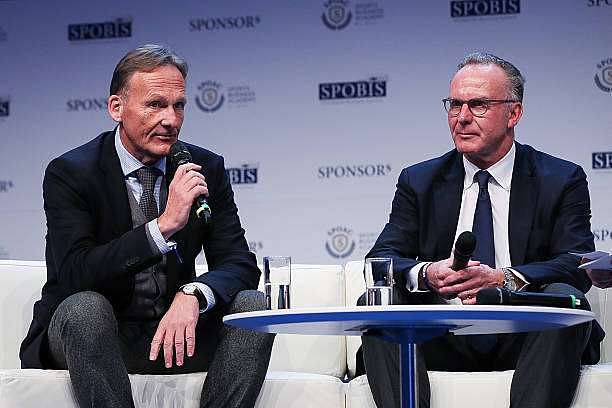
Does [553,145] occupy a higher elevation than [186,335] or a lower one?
higher

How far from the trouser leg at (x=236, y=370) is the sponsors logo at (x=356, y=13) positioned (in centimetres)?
301

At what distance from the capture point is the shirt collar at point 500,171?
3260 mm

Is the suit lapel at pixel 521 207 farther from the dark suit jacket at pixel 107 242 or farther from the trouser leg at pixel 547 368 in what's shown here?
the dark suit jacket at pixel 107 242

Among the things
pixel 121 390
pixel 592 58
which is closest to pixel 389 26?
pixel 592 58

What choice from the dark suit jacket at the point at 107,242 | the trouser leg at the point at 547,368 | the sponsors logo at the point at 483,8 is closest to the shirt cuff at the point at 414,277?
the trouser leg at the point at 547,368

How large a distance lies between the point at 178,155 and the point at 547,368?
3.73 feet

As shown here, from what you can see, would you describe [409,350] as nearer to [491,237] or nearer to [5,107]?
[491,237]

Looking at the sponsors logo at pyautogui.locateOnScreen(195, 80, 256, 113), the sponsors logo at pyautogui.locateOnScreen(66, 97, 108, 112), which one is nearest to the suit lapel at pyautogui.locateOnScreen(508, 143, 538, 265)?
the sponsors logo at pyautogui.locateOnScreen(195, 80, 256, 113)

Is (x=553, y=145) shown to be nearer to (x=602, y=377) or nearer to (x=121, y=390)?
(x=602, y=377)

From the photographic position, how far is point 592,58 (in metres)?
5.24

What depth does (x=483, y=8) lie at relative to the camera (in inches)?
211

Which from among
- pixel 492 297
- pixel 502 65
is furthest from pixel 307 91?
pixel 492 297

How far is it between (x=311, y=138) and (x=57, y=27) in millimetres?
1586

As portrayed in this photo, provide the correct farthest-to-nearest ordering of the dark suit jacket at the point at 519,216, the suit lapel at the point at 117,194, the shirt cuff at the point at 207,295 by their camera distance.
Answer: the dark suit jacket at the point at 519,216 < the suit lapel at the point at 117,194 < the shirt cuff at the point at 207,295
